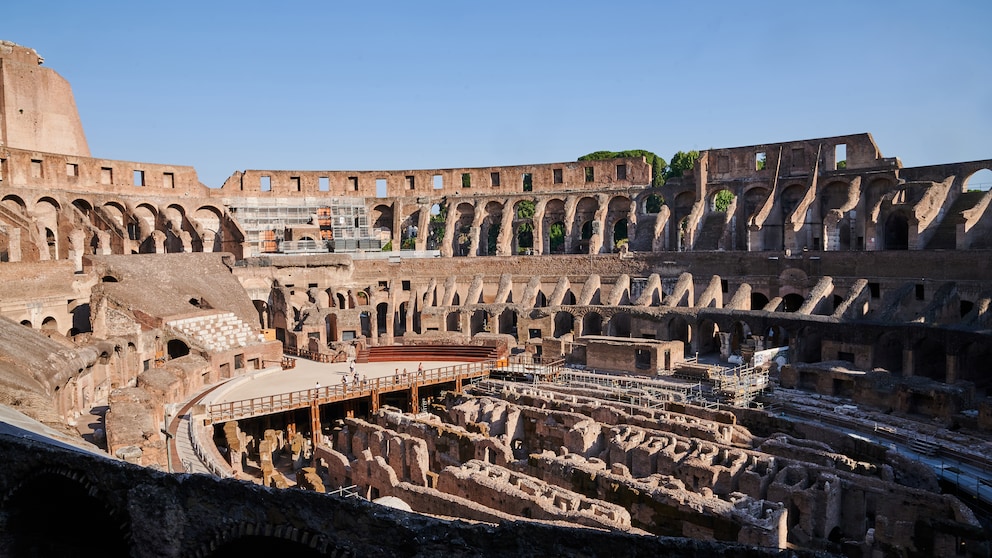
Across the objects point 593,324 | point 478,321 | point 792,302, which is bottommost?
point 593,324

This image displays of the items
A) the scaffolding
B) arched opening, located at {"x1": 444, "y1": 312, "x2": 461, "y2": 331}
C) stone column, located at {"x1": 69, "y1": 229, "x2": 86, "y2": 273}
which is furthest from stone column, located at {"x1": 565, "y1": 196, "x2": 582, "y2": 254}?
stone column, located at {"x1": 69, "y1": 229, "x2": 86, "y2": 273}

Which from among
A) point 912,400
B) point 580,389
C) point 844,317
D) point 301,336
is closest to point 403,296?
point 301,336

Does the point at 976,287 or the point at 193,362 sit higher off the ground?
the point at 976,287

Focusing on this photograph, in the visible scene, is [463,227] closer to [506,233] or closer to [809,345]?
[506,233]

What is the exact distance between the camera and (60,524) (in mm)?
12828

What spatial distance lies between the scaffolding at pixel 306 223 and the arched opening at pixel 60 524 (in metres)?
33.9

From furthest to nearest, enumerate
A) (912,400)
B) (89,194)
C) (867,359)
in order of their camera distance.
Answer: (89,194) → (867,359) → (912,400)

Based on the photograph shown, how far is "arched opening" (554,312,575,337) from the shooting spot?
38044 mm

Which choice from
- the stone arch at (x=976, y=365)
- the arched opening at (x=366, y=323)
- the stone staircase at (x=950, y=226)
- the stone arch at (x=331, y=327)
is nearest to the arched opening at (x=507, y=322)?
the arched opening at (x=366, y=323)

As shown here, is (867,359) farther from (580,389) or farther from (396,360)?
(396,360)

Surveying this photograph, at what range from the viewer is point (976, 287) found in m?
27.8

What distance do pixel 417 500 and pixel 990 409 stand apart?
17014 millimetres

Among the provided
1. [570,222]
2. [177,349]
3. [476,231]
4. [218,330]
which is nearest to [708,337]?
[570,222]

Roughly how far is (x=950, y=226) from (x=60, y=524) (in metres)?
36.3
